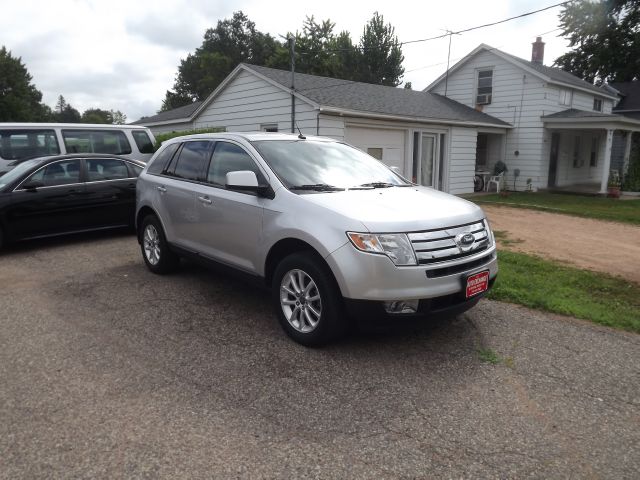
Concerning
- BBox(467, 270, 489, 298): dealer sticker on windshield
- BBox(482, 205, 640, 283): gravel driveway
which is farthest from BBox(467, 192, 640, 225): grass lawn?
BBox(467, 270, 489, 298): dealer sticker on windshield

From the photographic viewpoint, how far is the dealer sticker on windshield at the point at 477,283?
3798 mm

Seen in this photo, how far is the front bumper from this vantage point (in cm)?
348

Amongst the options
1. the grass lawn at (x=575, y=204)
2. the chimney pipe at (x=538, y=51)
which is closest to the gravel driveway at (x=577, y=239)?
the grass lawn at (x=575, y=204)

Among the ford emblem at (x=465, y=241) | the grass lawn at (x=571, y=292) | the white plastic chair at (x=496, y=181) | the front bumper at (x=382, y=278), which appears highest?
the ford emblem at (x=465, y=241)

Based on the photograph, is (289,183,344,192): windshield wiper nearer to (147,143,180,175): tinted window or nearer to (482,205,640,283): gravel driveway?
(147,143,180,175): tinted window

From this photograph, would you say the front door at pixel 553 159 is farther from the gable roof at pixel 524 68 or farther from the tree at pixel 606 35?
the tree at pixel 606 35

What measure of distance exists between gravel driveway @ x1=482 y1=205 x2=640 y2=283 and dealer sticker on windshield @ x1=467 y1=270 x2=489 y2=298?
3389 mm

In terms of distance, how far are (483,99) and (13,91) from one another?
54.3 meters

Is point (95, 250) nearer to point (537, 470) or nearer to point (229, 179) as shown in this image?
point (229, 179)

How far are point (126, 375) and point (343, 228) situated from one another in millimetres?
1896

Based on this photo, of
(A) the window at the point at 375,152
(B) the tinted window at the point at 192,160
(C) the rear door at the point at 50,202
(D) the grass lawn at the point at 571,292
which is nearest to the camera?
(D) the grass lawn at the point at 571,292

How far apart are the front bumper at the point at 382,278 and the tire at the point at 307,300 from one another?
135 millimetres

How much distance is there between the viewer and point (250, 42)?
200 feet

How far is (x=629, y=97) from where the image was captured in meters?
30.3
